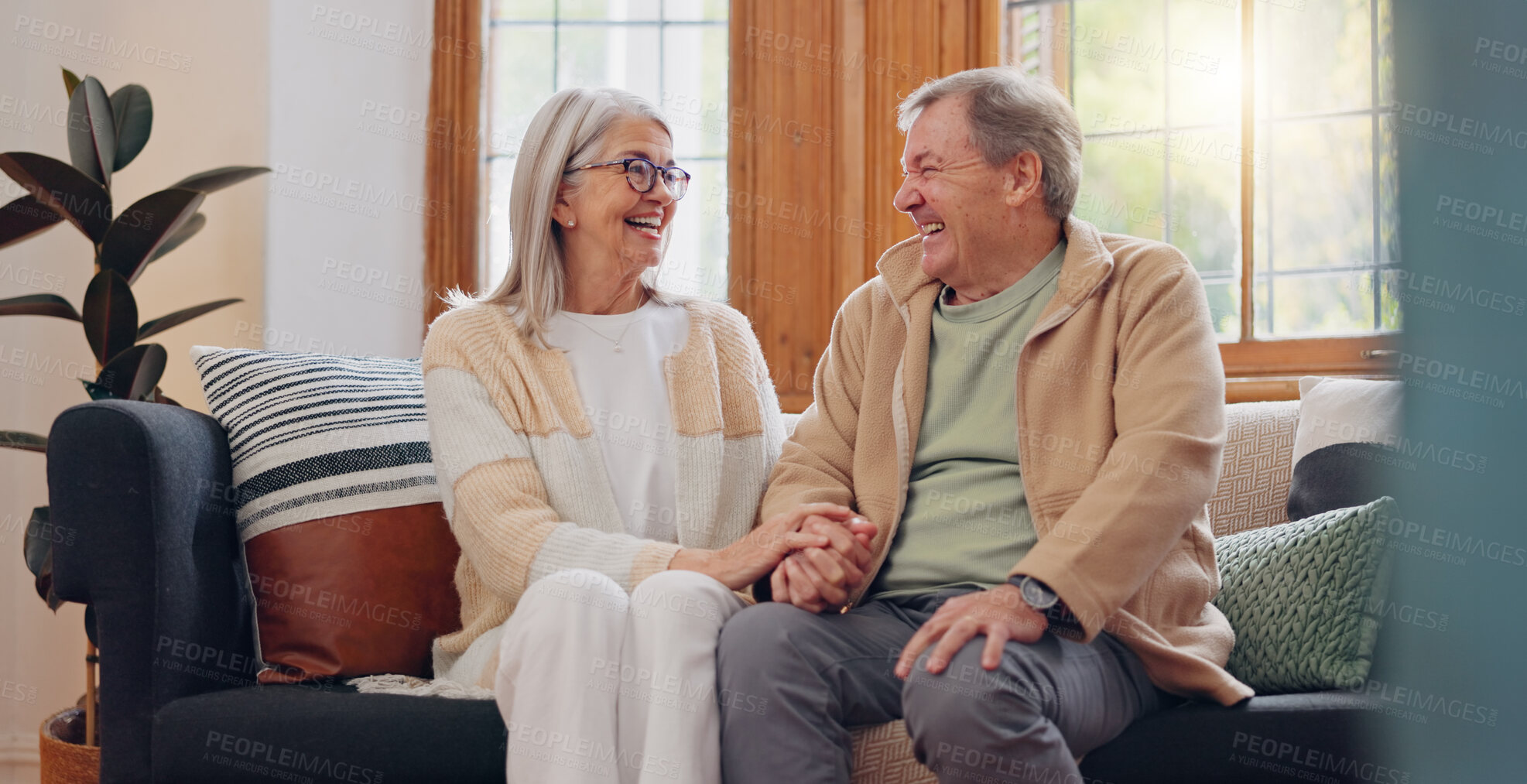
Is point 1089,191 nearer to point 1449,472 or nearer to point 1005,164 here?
point 1005,164

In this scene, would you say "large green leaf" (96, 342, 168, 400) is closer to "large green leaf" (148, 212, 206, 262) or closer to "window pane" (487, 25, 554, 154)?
"large green leaf" (148, 212, 206, 262)

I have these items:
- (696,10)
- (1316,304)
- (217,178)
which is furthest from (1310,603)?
(696,10)

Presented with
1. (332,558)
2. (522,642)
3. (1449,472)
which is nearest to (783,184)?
(332,558)

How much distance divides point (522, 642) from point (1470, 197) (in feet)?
4.05

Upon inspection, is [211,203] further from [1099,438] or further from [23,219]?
[1099,438]

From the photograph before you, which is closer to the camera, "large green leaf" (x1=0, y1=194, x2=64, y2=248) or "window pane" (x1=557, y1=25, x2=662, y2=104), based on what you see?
"large green leaf" (x1=0, y1=194, x2=64, y2=248)

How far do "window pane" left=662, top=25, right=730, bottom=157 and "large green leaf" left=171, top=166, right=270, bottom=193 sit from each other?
3.97ft

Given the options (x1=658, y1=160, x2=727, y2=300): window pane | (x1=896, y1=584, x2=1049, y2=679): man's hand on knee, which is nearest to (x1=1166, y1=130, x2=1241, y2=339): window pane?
(x1=658, y1=160, x2=727, y2=300): window pane

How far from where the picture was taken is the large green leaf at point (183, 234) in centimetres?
242

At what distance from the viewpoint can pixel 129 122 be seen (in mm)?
2428

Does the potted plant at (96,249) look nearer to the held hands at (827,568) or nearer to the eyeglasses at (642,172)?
the eyeglasses at (642,172)

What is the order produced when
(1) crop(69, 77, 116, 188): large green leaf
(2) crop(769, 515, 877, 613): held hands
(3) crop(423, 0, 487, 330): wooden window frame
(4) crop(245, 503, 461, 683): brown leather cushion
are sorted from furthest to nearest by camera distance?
(3) crop(423, 0, 487, 330): wooden window frame
(1) crop(69, 77, 116, 188): large green leaf
(4) crop(245, 503, 461, 683): brown leather cushion
(2) crop(769, 515, 877, 613): held hands

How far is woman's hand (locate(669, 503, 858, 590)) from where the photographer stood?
4.94 feet

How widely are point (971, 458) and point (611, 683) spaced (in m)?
0.58
